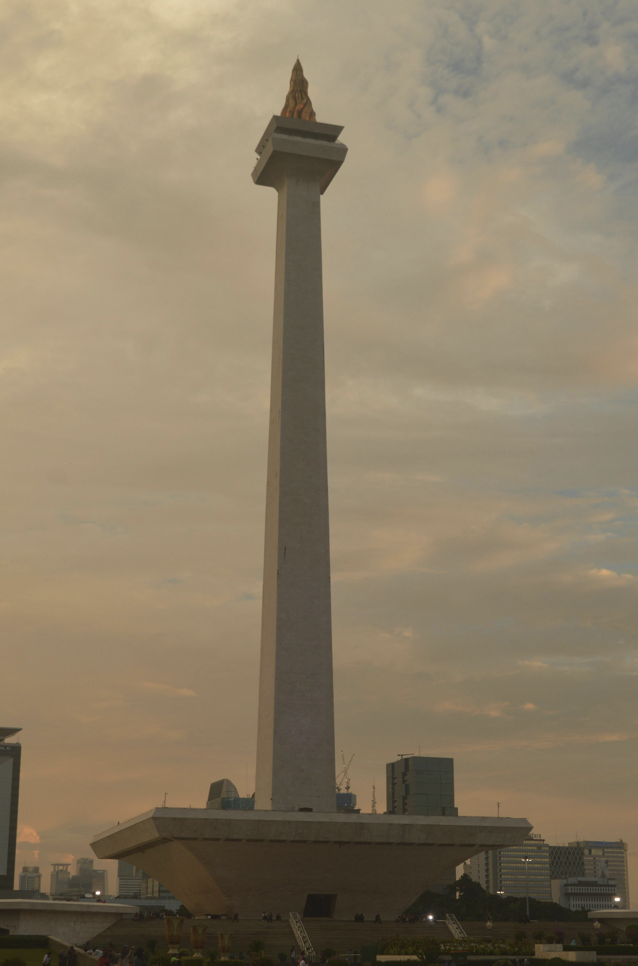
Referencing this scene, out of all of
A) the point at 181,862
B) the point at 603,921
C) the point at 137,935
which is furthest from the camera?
the point at 603,921

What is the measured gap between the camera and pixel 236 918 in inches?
1596

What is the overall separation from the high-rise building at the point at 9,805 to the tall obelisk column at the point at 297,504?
420 feet

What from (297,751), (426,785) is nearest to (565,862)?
(426,785)

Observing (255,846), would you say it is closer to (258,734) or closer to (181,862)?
(181,862)

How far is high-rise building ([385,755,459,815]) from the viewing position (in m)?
161

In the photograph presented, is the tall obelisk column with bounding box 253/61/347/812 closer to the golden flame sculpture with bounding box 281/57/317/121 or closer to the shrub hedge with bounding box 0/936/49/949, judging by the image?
the golden flame sculpture with bounding box 281/57/317/121

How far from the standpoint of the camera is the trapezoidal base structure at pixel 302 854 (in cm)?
3897

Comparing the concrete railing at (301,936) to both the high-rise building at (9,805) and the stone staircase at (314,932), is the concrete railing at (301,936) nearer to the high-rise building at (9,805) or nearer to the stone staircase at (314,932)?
the stone staircase at (314,932)

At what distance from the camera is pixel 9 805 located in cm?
16988

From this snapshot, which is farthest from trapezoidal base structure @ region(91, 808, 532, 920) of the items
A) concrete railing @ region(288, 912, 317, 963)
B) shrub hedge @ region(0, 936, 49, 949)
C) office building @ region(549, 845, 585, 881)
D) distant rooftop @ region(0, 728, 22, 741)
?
office building @ region(549, 845, 585, 881)

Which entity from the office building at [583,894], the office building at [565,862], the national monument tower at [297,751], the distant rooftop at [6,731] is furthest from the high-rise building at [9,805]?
the national monument tower at [297,751]

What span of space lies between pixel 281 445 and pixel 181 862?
1812 centimetres

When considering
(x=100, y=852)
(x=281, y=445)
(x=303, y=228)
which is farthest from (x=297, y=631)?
(x=303, y=228)

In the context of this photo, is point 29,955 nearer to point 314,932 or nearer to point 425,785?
point 314,932
